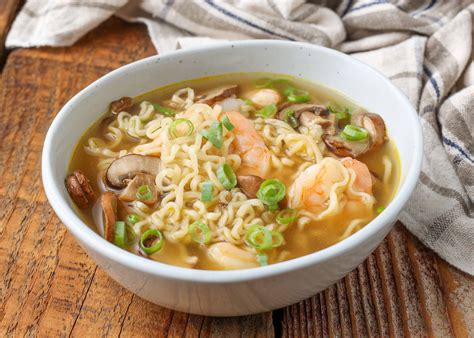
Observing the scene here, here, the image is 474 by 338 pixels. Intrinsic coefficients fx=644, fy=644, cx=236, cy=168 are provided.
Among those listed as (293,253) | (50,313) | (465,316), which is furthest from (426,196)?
(50,313)

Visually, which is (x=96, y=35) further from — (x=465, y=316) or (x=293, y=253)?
(x=465, y=316)

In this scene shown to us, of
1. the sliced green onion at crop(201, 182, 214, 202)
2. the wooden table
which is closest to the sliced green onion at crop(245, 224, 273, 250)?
the sliced green onion at crop(201, 182, 214, 202)

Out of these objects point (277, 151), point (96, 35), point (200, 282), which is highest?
point (200, 282)

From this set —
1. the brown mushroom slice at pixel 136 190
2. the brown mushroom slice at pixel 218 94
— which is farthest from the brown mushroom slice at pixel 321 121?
the brown mushroom slice at pixel 136 190

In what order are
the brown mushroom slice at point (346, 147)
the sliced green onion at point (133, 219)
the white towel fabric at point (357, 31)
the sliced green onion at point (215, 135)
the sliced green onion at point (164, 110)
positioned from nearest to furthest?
the sliced green onion at point (133, 219), the sliced green onion at point (215, 135), the brown mushroom slice at point (346, 147), the sliced green onion at point (164, 110), the white towel fabric at point (357, 31)

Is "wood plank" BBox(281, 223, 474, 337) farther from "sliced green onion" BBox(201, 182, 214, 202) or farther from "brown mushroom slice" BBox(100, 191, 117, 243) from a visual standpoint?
"brown mushroom slice" BBox(100, 191, 117, 243)

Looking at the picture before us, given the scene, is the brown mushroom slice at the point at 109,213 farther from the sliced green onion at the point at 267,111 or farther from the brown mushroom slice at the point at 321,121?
the brown mushroom slice at the point at 321,121
